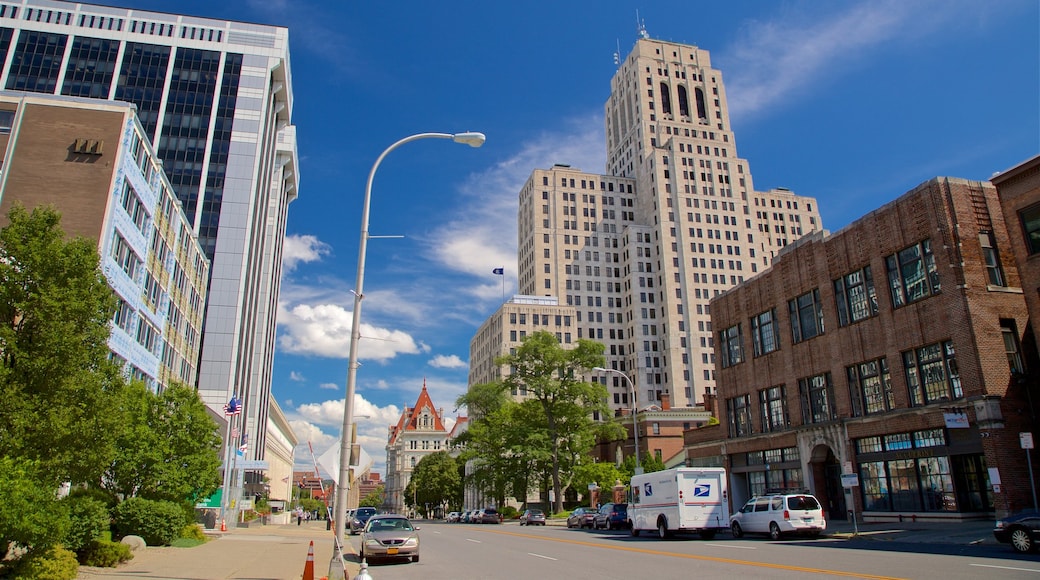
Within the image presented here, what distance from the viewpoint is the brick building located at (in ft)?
87.6

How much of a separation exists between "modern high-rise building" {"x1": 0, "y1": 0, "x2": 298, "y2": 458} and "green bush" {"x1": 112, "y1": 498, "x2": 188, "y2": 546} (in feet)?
189

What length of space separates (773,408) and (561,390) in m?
24.8

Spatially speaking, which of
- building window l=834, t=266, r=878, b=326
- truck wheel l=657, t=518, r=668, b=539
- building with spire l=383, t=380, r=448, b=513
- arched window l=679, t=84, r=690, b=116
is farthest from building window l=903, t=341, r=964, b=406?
building with spire l=383, t=380, r=448, b=513

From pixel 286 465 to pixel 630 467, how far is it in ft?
358

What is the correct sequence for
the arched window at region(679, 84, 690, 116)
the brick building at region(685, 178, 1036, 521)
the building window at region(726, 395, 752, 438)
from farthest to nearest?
the arched window at region(679, 84, 690, 116) → the building window at region(726, 395, 752, 438) → the brick building at region(685, 178, 1036, 521)

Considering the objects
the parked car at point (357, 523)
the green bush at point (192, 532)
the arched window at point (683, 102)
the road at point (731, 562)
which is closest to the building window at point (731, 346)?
the road at point (731, 562)

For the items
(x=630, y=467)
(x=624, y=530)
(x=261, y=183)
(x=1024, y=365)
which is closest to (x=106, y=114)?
(x=624, y=530)

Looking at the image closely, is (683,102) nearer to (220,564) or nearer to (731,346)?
(731,346)

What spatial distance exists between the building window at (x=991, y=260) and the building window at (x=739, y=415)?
1681 cm

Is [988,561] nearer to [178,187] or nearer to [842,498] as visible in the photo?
[842,498]

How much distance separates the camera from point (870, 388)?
32719mm

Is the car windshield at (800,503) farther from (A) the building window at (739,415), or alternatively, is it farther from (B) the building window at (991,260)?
(A) the building window at (739,415)

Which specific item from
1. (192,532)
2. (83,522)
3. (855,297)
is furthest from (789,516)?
(192,532)

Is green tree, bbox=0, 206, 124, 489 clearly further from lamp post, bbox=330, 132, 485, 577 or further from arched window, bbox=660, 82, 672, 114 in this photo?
arched window, bbox=660, 82, 672, 114
